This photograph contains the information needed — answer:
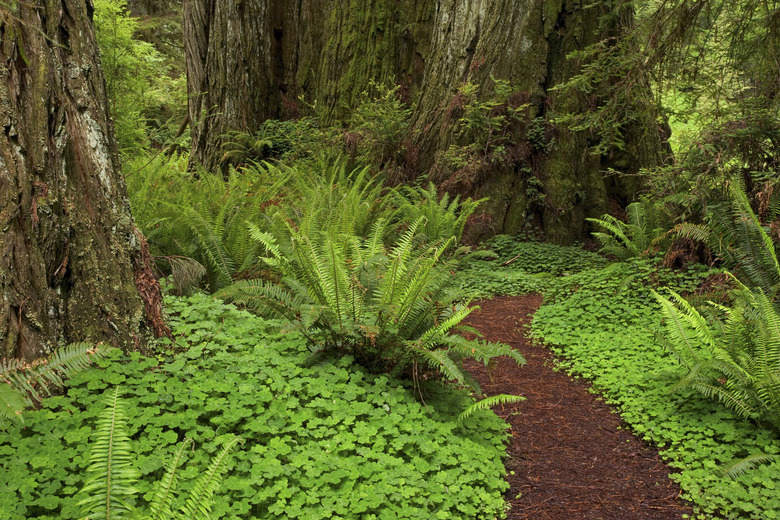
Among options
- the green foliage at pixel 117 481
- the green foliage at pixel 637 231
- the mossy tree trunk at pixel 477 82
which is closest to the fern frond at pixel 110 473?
the green foliage at pixel 117 481

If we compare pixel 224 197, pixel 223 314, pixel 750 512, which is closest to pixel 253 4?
pixel 224 197

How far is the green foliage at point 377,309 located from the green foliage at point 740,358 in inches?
53.0

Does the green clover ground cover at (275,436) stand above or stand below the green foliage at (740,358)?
below

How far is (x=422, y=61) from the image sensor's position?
9672mm

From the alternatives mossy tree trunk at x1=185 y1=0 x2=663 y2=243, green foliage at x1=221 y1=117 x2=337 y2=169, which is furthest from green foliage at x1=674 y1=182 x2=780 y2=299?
green foliage at x1=221 y1=117 x2=337 y2=169

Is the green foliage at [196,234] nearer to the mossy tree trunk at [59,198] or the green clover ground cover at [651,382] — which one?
the mossy tree trunk at [59,198]

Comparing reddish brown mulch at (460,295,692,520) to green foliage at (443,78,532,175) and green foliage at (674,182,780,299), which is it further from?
green foliage at (443,78,532,175)

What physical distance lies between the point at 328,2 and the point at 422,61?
230cm

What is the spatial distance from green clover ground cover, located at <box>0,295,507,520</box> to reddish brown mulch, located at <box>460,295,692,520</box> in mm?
203

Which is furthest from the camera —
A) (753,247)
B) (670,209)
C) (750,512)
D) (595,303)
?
(670,209)

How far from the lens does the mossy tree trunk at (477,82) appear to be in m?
7.69

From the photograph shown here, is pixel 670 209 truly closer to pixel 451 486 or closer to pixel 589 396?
pixel 589 396

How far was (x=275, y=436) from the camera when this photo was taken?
9.31 feet

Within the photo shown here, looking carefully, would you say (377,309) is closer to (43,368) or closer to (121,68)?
(43,368)
